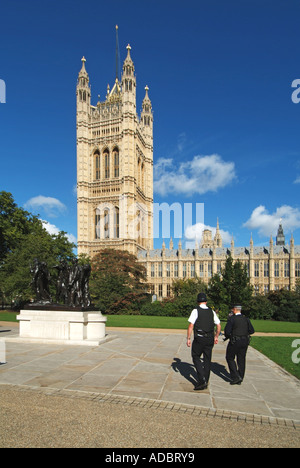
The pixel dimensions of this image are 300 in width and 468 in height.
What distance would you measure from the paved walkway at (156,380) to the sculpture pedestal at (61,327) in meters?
1.34

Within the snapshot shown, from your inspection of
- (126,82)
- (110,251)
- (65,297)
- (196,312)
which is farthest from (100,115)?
(196,312)

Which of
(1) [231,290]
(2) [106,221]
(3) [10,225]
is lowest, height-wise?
(1) [231,290]

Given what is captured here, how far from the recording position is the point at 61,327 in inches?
441

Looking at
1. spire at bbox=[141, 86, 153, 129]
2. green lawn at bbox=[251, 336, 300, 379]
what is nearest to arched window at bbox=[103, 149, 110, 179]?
spire at bbox=[141, 86, 153, 129]

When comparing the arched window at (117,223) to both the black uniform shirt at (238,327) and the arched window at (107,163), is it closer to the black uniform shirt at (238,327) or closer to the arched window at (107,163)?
the arched window at (107,163)

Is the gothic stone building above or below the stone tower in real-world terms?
below

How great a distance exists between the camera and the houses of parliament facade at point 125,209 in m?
60.1

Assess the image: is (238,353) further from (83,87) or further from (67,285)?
(83,87)

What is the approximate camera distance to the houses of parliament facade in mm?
60125

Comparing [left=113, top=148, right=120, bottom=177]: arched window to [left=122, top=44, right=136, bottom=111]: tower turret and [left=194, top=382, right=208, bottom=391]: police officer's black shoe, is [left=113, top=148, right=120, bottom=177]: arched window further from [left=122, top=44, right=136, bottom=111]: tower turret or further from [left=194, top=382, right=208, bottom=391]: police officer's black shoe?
[left=194, top=382, right=208, bottom=391]: police officer's black shoe

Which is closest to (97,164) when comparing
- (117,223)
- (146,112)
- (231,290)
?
(117,223)

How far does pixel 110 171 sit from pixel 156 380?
6168 centimetres

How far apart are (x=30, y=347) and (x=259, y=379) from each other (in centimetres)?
729

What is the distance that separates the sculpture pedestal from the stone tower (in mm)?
47877
